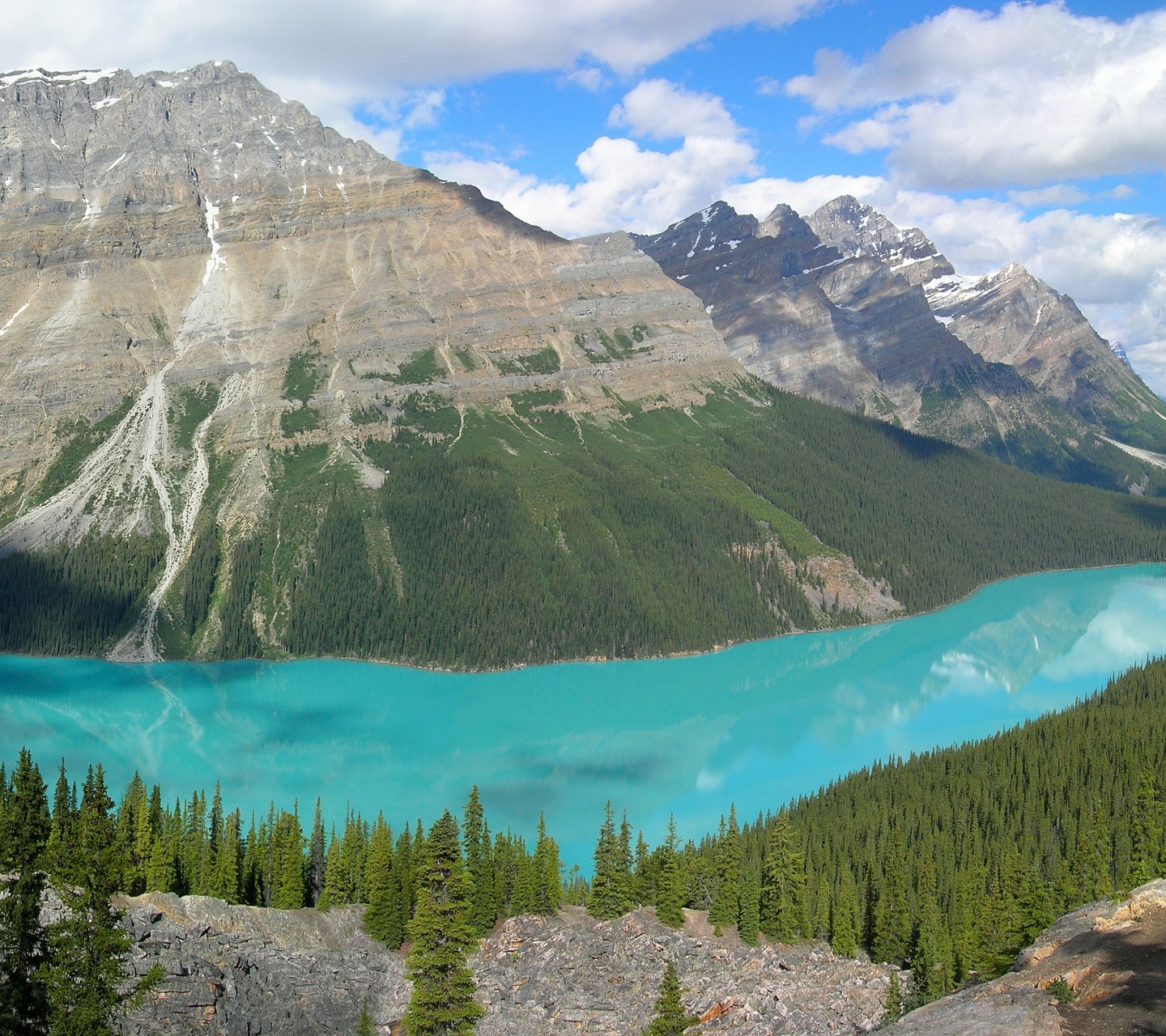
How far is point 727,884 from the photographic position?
186ft

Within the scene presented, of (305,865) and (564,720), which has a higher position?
(564,720)

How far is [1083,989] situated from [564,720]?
84.1 metres

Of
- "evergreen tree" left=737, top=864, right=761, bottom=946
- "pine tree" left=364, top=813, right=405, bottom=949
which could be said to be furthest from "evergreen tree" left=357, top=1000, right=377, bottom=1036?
"evergreen tree" left=737, top=864, right=761, bottom=946

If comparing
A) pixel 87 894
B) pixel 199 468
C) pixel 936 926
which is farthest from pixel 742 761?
pixel 199 468

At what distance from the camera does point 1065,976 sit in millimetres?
33688

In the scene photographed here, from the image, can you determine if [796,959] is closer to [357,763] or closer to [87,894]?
[87,894]

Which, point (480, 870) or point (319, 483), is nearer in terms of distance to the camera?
point (480, 870)

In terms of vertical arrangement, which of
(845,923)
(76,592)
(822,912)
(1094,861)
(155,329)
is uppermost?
(155,329)

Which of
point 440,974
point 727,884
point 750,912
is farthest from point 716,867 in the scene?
point 440,974

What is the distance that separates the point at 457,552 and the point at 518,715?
38.2 meters

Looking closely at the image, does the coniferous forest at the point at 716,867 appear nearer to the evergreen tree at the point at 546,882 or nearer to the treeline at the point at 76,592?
the evergreen tree at the point at 546,882

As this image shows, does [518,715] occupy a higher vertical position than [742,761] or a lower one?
higher

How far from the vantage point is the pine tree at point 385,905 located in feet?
169

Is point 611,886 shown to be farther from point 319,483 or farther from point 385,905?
point 319,483
